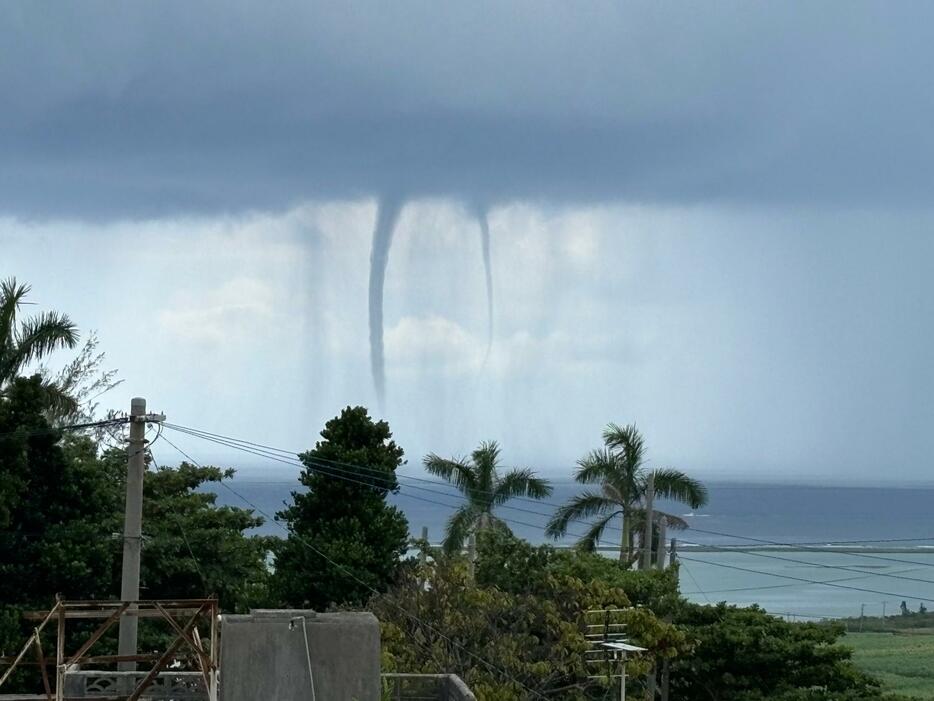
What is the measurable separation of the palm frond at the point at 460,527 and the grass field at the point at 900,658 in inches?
748

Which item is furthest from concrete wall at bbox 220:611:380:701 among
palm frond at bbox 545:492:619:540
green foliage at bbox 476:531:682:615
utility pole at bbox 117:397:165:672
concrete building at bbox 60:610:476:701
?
palm frond at bbox 545:492:619:540

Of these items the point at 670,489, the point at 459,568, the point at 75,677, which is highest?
the point at 670,489

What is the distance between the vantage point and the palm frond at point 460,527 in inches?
2379

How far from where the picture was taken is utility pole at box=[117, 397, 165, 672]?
31797 mm

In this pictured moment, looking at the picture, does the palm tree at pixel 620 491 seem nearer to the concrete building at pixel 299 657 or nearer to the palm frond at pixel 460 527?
the palm frond at pixel 460 527

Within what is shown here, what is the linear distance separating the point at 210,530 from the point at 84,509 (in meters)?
5.01

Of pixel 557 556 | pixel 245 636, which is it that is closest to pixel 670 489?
pixel 557 556

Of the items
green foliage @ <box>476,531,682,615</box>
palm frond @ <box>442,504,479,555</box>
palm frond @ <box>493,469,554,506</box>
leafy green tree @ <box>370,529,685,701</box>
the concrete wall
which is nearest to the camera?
the concrete wall

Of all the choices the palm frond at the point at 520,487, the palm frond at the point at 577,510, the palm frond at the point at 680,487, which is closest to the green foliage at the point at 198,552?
the palm frond at the point at 520,487

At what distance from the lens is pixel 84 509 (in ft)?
144

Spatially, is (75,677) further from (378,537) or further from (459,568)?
(378,537)

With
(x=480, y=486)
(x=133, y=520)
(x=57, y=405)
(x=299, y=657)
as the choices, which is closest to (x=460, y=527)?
(x=480, y=486)

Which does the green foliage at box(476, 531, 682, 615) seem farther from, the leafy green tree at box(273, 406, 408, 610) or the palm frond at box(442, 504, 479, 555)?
the palm frond at box(442, 504, 479, 555)

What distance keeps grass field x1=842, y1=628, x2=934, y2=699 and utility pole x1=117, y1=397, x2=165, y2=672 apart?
37174mm
